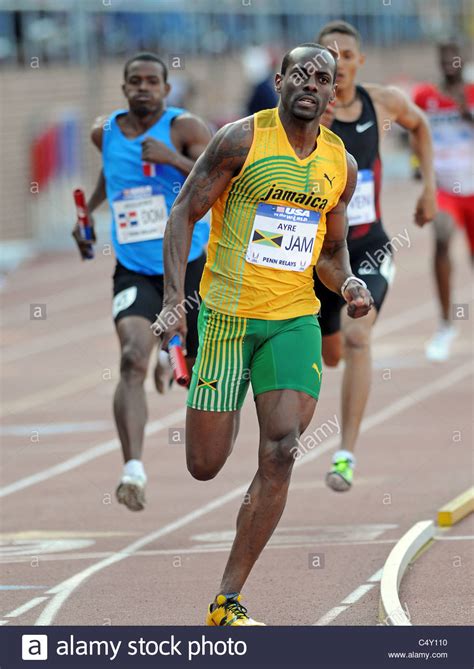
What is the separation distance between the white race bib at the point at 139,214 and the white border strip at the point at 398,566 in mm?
2142

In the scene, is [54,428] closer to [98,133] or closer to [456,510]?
[98,133]

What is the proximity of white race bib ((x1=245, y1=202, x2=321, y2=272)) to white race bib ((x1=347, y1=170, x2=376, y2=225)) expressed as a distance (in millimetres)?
2520

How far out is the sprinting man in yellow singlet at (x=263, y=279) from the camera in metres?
5.90

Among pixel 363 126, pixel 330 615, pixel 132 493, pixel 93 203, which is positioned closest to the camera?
pixel 330 615

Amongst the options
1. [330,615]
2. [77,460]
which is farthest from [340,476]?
[77,460]

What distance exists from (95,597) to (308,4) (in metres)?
29.5

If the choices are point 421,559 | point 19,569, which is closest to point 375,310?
point 421,559

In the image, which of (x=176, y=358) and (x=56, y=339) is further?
(x=56, y=339)

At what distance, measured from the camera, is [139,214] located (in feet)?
28.1

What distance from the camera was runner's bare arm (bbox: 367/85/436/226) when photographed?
29.2 ft

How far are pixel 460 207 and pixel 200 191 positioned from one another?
791 centimetres

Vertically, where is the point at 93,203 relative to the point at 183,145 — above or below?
below

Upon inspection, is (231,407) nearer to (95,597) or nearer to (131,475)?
(95,597)
